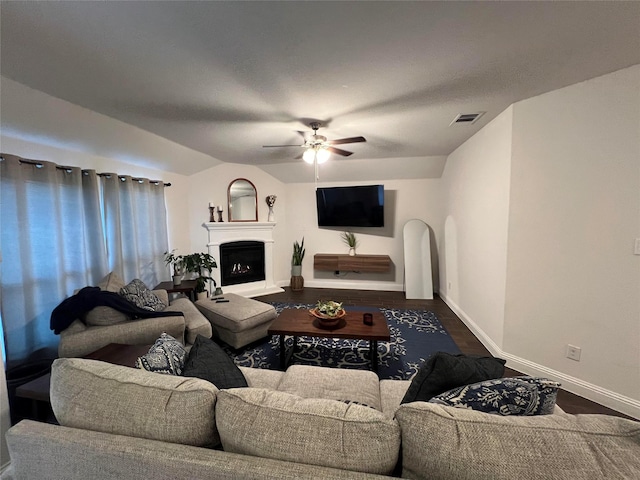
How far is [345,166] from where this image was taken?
4.81 metres

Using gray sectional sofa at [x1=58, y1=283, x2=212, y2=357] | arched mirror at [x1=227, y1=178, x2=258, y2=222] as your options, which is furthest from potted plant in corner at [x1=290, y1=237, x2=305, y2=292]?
gray sectional sofa at [x1=58, y1=283, x2=212, y2=357]

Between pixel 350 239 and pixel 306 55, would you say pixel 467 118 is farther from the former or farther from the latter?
pixel 350 239

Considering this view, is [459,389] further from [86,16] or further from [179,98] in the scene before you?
[179,98]

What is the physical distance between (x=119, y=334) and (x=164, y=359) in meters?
1.23

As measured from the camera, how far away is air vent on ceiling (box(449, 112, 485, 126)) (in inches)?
105

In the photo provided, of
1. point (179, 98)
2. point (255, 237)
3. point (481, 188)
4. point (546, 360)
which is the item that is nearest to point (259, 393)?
point (179, 98)

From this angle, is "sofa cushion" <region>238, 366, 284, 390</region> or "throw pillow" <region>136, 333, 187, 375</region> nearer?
"throw pillow" <region>136, 333, 187, 375</region>

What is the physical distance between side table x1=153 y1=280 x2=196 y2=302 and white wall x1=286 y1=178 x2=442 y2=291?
2.22 metres

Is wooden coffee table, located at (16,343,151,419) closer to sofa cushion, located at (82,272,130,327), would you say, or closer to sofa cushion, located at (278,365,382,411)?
sofa cushion, located at (82,272,130,327)

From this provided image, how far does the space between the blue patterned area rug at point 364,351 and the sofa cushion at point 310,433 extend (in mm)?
1796

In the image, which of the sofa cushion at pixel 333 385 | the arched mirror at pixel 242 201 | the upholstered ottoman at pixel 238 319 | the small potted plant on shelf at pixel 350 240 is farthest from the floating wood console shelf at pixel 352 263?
the sofa cushion at pixel 333 385

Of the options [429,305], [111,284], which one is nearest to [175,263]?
[111,284]

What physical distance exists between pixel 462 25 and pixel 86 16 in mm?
1925

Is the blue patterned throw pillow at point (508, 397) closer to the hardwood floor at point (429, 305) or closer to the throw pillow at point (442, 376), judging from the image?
the throw pillow at point (442, 376)
